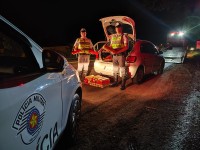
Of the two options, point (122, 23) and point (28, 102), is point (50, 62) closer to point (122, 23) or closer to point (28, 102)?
point (28, 102)

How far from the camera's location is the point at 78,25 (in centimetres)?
3247

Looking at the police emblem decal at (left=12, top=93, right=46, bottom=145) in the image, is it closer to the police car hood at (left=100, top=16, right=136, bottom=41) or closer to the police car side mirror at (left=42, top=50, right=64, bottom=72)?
the police car side mirror at (left=42, top=50, right=64, bottom=72)

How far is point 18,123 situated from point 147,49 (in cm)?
764

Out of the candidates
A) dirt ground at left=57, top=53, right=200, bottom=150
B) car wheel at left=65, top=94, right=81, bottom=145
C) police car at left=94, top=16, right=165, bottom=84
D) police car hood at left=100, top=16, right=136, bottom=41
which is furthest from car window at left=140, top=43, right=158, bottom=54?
car wheel at left=65, top=94, right=81, bottom=145

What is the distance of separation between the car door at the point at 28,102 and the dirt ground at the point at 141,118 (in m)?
1.23

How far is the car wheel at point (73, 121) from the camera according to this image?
392cm

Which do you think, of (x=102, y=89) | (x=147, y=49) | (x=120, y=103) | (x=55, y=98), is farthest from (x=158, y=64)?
(x=55, y=98)

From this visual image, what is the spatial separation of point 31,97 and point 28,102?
76mm

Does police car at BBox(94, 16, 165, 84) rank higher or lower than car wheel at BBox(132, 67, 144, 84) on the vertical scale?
higher

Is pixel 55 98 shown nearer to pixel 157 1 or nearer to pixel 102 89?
pixel 102 89

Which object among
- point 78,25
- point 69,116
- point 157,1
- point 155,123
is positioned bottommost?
point 155,123

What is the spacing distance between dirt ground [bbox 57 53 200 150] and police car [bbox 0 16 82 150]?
0.94 m

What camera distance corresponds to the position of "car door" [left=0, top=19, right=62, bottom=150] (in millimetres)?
2094

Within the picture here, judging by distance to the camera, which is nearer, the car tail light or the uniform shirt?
the car tail light
